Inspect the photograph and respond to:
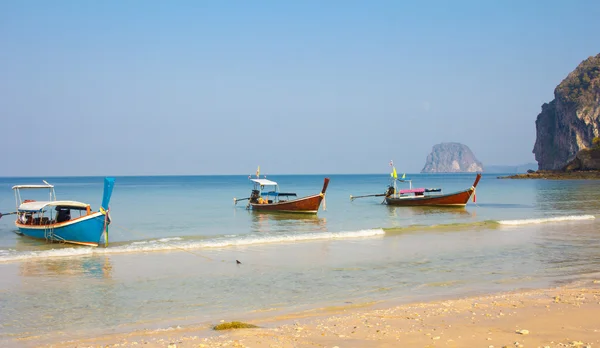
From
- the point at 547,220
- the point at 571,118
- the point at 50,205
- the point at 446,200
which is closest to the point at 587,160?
the point at 571,118

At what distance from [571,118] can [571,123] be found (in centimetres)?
124

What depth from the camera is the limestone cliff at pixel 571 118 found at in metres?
128

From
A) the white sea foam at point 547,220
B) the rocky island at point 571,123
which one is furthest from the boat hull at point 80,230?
the rocky island at point 571,123

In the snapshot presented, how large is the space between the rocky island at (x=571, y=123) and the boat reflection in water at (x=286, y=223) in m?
91.4

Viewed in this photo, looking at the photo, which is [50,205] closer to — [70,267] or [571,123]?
[70,267]

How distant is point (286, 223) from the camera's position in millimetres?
30562

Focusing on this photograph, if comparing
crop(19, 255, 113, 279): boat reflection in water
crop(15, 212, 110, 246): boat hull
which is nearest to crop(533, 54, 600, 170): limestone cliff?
crop(15, 212, 110, 246): boat hull

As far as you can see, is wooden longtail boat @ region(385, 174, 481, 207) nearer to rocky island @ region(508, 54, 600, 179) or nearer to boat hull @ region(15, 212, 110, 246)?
boat hull @ region(15, 212, 110, 246)

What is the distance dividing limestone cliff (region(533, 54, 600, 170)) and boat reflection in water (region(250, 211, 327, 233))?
364ft

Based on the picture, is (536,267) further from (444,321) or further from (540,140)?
(540,140)

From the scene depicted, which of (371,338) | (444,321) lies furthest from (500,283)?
(371,338)

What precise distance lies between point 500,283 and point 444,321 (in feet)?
15.1

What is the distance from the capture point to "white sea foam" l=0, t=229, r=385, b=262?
18422 millimetres

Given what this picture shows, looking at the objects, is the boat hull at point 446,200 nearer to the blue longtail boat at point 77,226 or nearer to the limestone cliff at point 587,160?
the blue longtail boat at point 77,226
